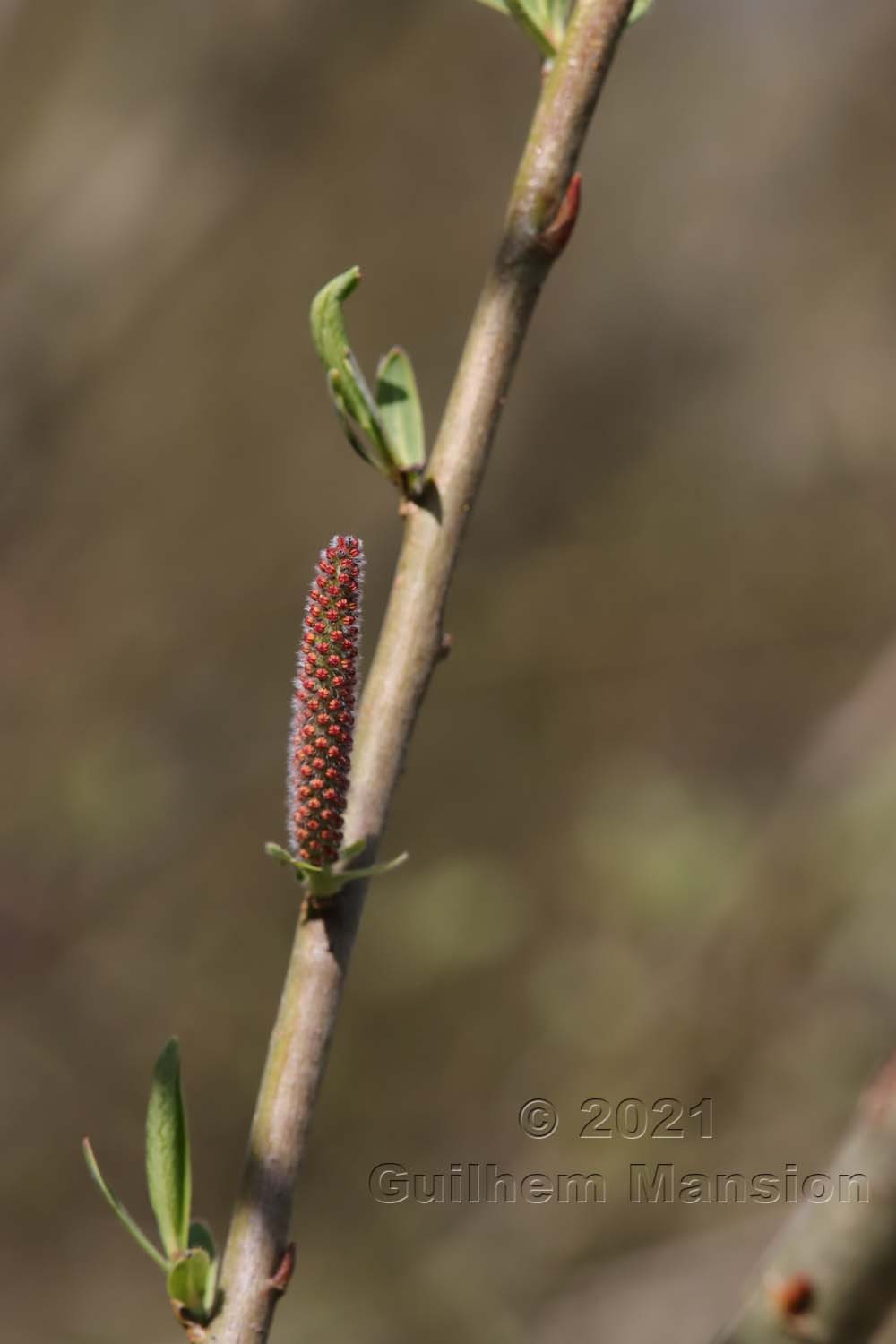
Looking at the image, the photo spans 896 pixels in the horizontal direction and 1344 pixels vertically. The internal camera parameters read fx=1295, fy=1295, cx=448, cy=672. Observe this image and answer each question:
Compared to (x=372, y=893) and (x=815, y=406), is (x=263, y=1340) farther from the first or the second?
(x=815, y=406)

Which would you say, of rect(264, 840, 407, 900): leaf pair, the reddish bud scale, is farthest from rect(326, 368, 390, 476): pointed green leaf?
rect(264, 840, 407, 900): leaf pair

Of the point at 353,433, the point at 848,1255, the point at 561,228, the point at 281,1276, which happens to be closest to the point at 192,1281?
the point at 281,1276

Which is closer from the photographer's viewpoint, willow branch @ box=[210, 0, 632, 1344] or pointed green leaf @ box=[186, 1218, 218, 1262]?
willow branch @ box=[210, 0, 632, 1344]

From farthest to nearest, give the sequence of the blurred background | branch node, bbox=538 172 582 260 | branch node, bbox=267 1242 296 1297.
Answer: the blurred background, branch node, bbox=538 172 582 260, branch node, bbox=267 1242 296 1297

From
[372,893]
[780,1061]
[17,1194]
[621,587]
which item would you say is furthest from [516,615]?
[17,1194]

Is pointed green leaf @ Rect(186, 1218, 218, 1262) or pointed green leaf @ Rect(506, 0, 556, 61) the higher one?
pointed green leaf @ Rect(506, 0, 556, 61)

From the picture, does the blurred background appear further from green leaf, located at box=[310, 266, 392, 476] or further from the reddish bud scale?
the reddish bud scale

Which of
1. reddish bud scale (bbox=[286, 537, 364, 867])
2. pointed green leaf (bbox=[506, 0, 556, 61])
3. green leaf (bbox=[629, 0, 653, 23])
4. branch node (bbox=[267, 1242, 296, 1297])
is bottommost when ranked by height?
branch node (bbox=[267, 1242, 296, 1297])
